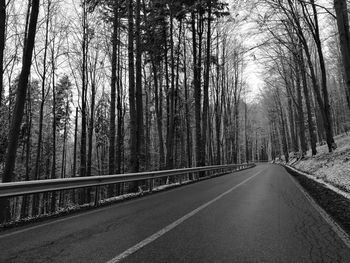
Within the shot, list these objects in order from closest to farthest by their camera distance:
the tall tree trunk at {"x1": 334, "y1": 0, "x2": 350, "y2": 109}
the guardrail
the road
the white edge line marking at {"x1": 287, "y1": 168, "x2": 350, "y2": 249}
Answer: the road → the white edge line marking at {"x1": 287, "y1": 168, "x2": 350, "y2": 249} → the guardrail → the tall tree trunk at {"x1": 334, "y1": 0, "x2": 350, "y2": 109}

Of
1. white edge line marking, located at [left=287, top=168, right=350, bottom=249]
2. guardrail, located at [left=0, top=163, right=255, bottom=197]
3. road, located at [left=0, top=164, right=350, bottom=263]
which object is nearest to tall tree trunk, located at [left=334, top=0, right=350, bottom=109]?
white edge line marking, located at [left=287, top=168, right=350, bottom=249]

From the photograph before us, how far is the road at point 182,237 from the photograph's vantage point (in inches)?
125

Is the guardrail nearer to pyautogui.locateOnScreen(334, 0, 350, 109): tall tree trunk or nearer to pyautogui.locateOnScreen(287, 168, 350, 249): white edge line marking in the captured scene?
pyautogui.locateOnScreen(287, 168, 350, 249): white edge line marking

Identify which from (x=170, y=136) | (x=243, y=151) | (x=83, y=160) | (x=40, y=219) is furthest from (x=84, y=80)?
(x=243, y=151)

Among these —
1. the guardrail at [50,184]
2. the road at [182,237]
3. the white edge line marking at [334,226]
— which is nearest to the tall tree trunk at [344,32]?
the white edge line marking at [334,226]

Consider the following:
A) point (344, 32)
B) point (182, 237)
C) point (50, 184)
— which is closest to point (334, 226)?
point (182, 237)

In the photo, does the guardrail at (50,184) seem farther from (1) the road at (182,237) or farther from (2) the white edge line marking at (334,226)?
(2) the white edge line marking at (334,226)

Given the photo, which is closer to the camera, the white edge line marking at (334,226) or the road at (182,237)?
the road at (182,237)

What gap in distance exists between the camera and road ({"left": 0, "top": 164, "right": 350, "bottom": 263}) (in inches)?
125

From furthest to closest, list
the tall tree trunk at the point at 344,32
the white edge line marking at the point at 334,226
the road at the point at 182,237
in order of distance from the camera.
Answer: the tall tree trunk at the point at 344,32
the white edge line marking at the point at 334,226
the road at the point at 182,237

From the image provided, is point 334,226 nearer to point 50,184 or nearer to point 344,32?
point 50,184

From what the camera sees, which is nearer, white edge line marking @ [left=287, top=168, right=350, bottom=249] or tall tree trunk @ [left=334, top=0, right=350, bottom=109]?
white edge line marking @ [left=287, top=168, right=350, bottom=249]

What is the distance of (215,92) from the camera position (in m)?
35.8

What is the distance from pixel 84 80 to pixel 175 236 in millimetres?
20085
